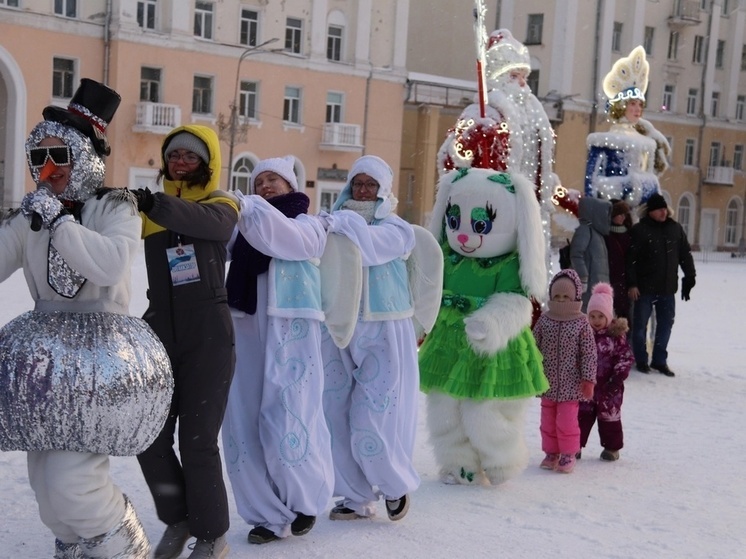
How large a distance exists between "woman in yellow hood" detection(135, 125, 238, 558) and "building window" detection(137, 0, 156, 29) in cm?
2418

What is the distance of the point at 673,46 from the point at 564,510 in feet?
124

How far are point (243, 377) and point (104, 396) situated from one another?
1.24 m

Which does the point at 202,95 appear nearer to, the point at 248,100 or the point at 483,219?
the point at 248,100

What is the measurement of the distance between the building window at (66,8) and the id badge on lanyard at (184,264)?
23.5 meters

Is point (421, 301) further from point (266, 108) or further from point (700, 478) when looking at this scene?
point (266, 108)

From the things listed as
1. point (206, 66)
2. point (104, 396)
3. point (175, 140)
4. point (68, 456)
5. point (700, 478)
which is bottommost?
point (700, 478)

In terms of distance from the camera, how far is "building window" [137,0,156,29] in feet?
87.5

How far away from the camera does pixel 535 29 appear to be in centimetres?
3619

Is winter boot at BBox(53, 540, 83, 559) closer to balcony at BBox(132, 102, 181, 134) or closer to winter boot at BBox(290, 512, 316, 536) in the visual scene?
winter boot at BBox(290, 512, 316, 536)

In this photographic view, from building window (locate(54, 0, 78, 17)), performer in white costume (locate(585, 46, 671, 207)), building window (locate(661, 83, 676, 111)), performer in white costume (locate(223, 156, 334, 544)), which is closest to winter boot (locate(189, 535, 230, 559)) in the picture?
performer in white costume (locate(223, 156, 334, 544))

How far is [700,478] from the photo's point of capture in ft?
18.8

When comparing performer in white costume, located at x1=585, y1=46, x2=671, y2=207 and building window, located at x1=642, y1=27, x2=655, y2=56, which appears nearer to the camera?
performer in white costume, located at x1=585, y1=46, x2=671, y2=207

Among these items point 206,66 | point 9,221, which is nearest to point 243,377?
point 9,221

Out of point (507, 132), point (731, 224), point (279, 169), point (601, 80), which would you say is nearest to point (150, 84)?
point (601, 80)
